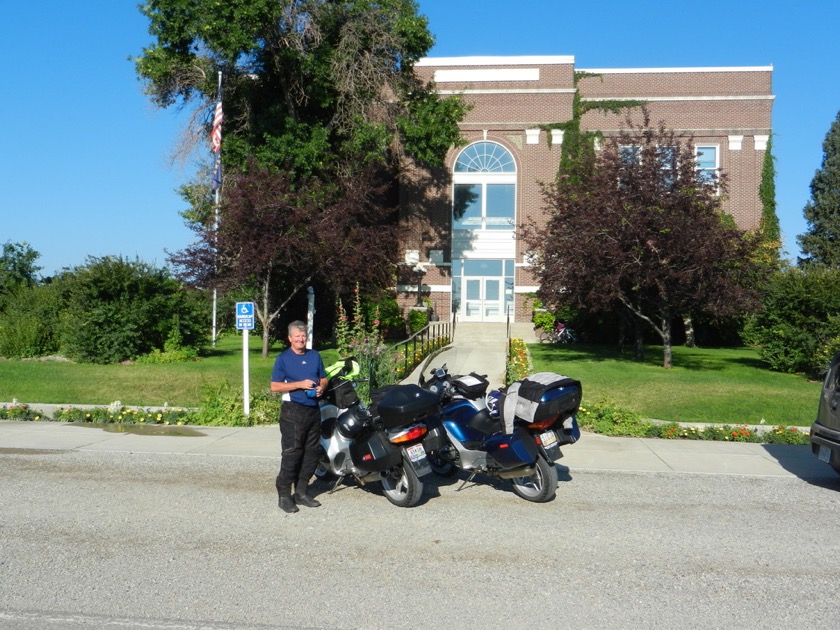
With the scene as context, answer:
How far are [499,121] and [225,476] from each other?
1235 inches

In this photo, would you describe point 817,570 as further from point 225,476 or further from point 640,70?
point 640,70

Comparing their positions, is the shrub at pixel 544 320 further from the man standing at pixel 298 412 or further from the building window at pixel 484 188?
the man standing at pixel 298 412

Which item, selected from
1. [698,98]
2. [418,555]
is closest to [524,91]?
[698,98]

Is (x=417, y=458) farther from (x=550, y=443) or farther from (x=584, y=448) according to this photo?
(x=584, y=448)

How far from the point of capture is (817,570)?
5.71 metres

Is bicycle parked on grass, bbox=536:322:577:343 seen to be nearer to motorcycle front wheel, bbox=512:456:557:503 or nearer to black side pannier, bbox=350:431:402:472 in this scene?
motorcycle front wheel, bbox=512:456:557:503

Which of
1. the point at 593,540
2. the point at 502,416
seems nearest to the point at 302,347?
the point at 502,416

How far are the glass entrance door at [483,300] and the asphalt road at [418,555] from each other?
95.7 ft

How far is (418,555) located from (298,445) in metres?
1.76

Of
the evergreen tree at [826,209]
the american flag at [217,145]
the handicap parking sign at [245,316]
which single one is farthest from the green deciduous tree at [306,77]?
the evergreen tree at [826,209]

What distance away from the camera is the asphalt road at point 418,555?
15.9 ft

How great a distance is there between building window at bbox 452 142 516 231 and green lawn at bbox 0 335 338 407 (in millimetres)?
18177

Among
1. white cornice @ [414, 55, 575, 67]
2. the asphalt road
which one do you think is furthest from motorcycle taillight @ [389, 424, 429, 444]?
white cornice @ [414, 55, 575, 67]

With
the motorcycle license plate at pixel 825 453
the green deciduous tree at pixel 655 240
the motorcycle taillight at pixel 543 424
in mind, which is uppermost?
the green deciduous tree at pixel 655 240
